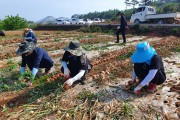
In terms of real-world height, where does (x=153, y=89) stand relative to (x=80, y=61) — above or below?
below

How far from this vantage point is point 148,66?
4.43 meters

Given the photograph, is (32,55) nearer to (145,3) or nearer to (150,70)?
(150,70)

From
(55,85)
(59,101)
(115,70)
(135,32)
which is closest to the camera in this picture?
(59,101)

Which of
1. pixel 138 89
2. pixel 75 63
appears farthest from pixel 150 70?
pixel 75 63

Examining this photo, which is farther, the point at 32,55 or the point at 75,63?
the point at 32,55

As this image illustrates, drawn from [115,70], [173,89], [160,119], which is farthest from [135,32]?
[160,119]

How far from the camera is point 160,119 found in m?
3.66

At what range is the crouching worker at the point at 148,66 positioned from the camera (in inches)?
169

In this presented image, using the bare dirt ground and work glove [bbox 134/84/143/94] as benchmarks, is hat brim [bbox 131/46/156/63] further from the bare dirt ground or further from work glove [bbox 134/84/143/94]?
the bare dirt ground

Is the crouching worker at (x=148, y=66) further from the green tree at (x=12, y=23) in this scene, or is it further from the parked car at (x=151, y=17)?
the green tree at (x=12, y=23)

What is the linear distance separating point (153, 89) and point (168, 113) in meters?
0.82

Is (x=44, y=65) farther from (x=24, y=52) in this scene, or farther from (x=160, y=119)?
(x=160, y=119)

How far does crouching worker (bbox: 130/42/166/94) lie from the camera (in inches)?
169

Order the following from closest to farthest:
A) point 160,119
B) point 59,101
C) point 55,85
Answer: point 160,119 < point 59,101 < point 55,85
